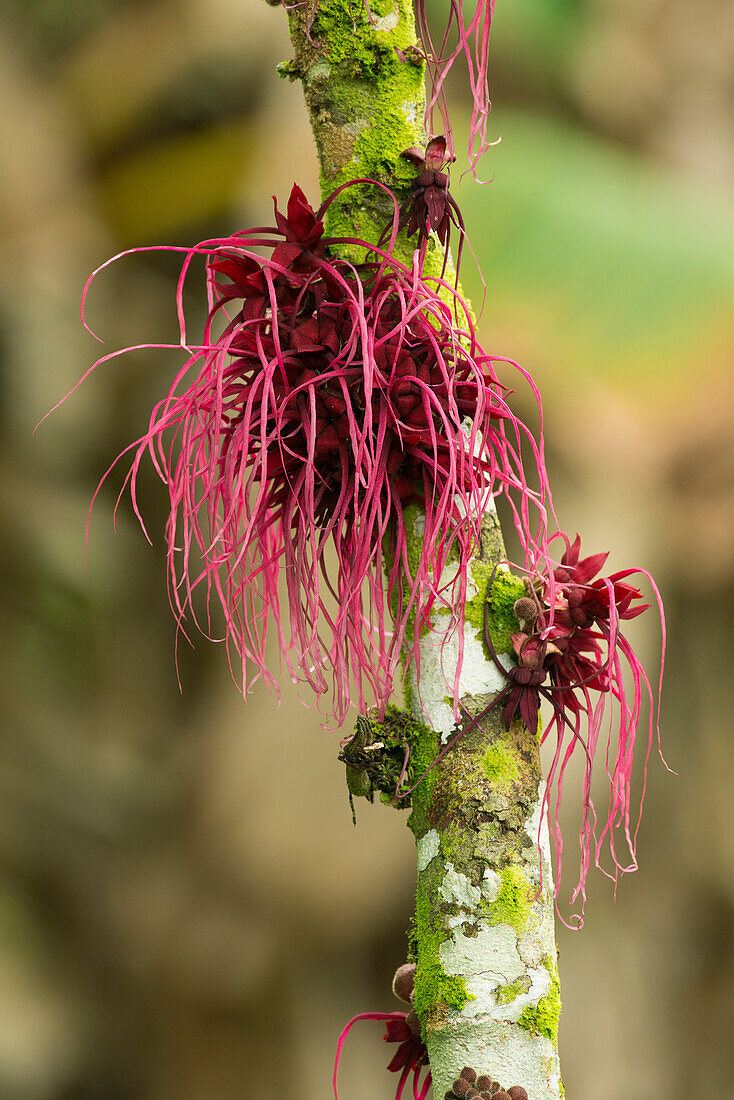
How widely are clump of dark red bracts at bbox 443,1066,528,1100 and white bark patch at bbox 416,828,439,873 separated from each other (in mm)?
99

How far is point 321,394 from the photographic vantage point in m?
0.49

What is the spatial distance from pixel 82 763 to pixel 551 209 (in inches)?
47.3

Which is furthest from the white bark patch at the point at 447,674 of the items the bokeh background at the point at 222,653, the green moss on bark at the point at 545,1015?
the bokeh background at the point at 222,653

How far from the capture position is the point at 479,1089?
494mm

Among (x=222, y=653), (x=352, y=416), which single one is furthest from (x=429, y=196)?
(x=222, y=653)

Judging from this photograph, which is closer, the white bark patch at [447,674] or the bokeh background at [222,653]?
the white bark patch at [447,674]

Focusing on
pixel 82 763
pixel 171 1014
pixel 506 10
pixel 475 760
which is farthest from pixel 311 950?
pixel 506 10

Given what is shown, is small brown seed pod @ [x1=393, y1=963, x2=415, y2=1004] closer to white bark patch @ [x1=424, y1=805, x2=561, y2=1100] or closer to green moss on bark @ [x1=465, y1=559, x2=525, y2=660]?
white bark patch @ [x1=424, y1=805, x2=561, y2=1100]

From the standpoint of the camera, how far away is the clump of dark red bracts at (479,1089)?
49 cm

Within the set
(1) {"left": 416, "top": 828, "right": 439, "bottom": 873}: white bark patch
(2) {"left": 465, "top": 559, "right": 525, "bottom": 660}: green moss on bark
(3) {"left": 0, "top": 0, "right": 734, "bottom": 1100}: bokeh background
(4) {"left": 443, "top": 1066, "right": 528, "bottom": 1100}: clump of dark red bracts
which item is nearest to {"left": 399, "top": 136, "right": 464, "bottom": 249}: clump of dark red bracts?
(2) {"left": 465, "top": 559, "right": 525, "bottom": 660}: green moss on bark

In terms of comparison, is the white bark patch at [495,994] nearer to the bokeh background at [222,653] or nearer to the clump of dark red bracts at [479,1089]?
the clump of dark red bracts at [479,1089]

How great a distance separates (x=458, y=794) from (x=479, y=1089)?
0.46 ft

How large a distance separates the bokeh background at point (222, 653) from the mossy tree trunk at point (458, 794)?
1.14 m

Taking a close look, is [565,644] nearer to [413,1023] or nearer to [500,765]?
[500,765]
